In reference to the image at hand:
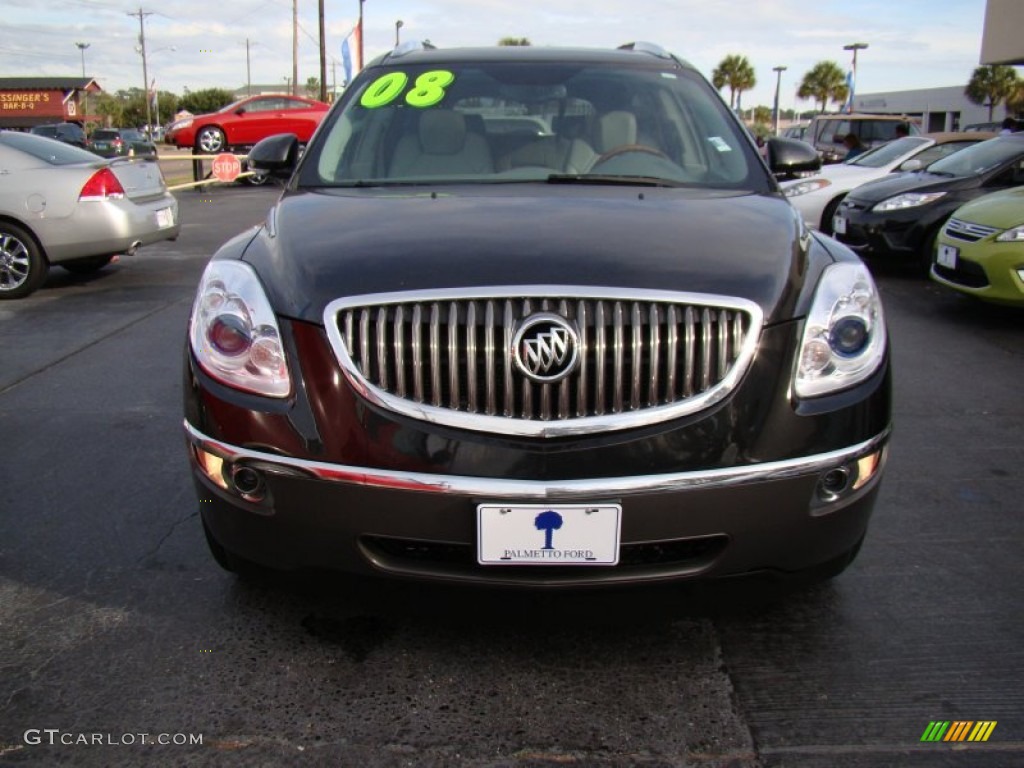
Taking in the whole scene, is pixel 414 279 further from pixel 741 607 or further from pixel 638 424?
pixel 741 607

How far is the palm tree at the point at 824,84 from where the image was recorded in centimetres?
7256

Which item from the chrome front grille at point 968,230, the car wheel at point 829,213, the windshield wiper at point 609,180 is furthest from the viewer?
the car wheel at point 829,213

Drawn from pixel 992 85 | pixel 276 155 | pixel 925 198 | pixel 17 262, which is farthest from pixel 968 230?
pixel 992 85

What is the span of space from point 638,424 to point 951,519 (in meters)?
1.96

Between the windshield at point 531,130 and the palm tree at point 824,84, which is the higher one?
the palm tree at point 824,84

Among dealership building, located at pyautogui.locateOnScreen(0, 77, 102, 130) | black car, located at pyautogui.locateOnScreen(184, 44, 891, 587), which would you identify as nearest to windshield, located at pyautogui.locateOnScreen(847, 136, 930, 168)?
black car, located at pyautogui.locateOnScreen(184, 44, 891, 587)

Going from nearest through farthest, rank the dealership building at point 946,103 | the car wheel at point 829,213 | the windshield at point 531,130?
the windshield at point 531,130
the car wheel at point 829,213
the dealership building at point 946,103

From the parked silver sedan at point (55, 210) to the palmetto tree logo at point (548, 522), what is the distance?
304 inches

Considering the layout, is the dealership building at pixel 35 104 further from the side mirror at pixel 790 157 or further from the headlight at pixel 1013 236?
the side mirror at pixel 790 157

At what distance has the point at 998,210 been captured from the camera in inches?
286

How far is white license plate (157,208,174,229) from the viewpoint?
939 centimetres

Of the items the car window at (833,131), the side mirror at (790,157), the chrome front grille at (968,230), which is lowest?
the chrome front grille at (968,230)

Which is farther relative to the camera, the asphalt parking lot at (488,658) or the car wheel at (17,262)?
the car wheel at (17,262)

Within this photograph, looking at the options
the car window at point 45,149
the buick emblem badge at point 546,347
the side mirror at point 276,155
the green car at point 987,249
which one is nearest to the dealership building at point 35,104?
the car window at point 45,149
